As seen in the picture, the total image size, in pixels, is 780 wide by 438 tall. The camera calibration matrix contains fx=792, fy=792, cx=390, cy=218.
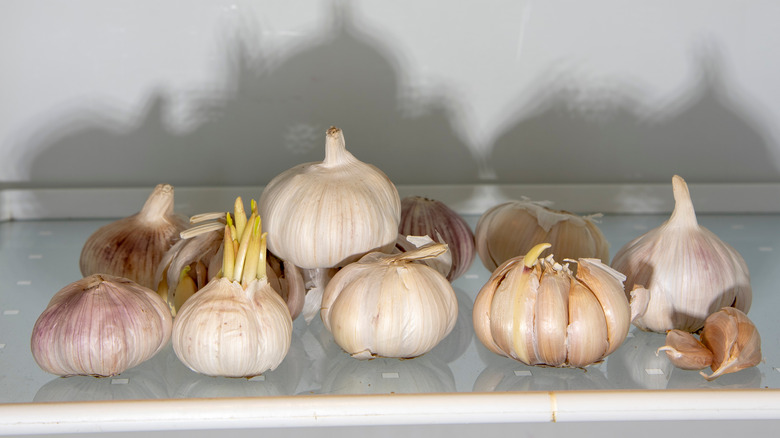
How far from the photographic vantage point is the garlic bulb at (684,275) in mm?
705

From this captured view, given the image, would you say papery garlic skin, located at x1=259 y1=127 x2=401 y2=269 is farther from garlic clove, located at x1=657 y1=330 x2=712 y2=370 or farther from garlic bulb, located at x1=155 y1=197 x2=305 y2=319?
garlic clove, located at x1=657 y1=330 x2=712 y2=370

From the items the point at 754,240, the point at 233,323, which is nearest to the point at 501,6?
the point at 754,240

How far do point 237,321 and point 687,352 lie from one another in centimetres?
36

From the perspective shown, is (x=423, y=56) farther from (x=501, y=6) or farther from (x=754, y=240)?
(x=754, y=240)

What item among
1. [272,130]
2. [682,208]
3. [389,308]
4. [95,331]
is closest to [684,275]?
[682,208]

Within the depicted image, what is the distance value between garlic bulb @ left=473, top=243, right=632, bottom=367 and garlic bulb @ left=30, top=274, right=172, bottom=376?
0.28m

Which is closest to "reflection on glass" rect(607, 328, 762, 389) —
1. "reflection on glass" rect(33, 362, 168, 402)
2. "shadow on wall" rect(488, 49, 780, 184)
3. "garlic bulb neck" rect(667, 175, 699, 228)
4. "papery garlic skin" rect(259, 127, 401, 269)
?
"garlic bulb neck" rect(667, 175, 699, 228)

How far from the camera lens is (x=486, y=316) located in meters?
0.66

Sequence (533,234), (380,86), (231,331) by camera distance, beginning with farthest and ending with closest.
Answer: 1. (380,86)
2. (533,234)
3. (231,331)

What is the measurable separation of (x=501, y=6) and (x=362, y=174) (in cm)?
54

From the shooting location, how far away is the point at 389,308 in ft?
2.08

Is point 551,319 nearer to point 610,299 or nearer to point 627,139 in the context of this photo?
point 610,299

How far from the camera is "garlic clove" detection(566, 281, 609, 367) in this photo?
0.62 m

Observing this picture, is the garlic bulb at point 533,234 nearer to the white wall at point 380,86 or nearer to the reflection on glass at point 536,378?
the reflection on glass at point 536,378
